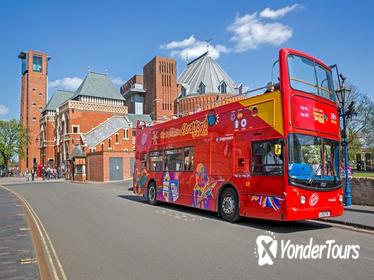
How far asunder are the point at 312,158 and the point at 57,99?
82.4m

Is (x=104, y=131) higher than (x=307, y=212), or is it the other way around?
(x=104, y=131)

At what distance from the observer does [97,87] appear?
70125 mm

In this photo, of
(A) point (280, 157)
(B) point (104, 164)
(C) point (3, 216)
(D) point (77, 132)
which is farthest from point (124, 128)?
(A) point (280, 157)

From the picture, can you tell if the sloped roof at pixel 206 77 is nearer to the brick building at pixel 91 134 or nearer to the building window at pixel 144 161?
the brick building at pixel 91 134

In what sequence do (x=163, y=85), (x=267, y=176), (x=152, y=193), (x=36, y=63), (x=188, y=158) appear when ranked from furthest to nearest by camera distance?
(x=36, y=63) → (x=163, y=85) → (x=152, y=193) → (x=188, y=158) → (x=267, y=176)

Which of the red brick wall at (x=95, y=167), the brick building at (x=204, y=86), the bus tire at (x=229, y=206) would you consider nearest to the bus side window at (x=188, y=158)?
the bus tire at (x=229, y=206)

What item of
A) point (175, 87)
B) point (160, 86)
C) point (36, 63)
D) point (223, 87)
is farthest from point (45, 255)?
point (36, 63)

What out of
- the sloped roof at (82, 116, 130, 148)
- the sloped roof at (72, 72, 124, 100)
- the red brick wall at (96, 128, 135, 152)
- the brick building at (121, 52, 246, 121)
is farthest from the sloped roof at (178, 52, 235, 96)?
the red brick wall at (96, 128, 135, 152)

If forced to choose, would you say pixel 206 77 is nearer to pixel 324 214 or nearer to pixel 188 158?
pixel 188 158

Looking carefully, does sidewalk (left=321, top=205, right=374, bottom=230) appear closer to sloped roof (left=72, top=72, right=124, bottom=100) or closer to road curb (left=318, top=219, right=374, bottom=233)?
road curb (left=318, top=219, right=374, bottom=233)

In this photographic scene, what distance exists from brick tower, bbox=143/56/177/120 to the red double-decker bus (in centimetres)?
7023

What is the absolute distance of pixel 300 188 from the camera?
853 cm

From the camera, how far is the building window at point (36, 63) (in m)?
88.6

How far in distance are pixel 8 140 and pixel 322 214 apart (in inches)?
2858
